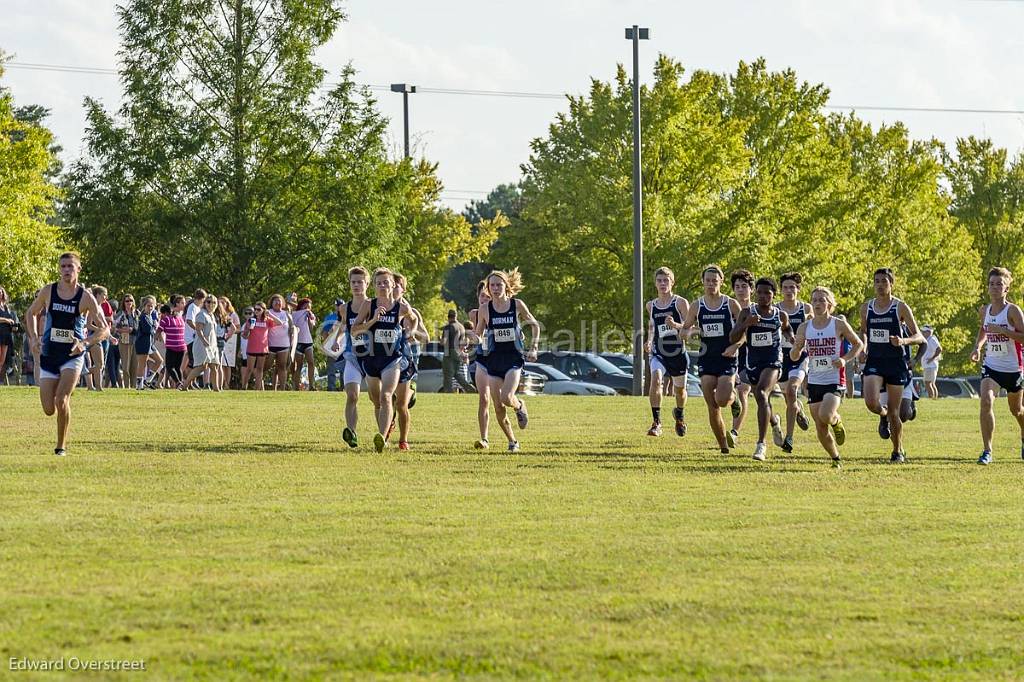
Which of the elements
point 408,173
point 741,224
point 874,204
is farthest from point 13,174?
point 874,204

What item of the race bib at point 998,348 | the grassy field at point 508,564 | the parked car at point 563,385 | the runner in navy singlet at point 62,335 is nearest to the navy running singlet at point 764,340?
the grassy field at point 508,564

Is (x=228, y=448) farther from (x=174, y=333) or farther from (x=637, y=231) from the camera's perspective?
(x=637, y=231)

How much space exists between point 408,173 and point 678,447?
27.2 meters

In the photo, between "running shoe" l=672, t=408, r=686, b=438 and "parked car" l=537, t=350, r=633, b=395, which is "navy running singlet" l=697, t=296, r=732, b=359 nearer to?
"running shoe" l=672, t=408, r=686, b=438

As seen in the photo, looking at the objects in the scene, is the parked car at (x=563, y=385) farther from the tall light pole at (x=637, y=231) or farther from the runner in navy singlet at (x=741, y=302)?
the runner in navy singlet at (x=741, y=302)

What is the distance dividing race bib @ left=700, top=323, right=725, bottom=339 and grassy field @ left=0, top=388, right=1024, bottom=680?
54.8 inches

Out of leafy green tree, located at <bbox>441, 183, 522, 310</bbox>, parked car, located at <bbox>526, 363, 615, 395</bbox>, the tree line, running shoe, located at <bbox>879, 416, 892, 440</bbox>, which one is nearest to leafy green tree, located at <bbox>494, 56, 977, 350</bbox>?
the tree line

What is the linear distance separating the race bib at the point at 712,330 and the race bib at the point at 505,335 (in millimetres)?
2196

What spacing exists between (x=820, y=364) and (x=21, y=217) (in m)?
37.7

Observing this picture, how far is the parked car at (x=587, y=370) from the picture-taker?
3956 cm

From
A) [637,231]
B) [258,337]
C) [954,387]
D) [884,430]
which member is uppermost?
[637,231]

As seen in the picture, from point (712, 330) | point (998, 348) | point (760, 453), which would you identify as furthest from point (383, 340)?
point (998, 348)

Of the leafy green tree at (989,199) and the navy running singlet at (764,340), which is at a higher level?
the leafy green tree at (989,199)

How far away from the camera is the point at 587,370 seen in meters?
40.0
